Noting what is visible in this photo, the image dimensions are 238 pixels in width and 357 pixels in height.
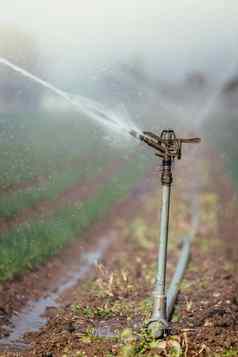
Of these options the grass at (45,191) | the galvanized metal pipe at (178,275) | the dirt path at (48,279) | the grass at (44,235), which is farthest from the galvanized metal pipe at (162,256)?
the grass at (45,191)

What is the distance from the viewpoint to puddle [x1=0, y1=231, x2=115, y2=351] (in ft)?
23.4

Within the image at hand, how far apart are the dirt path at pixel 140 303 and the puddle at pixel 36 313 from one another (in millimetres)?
128

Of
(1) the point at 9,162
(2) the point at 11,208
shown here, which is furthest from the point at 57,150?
(1) the point at 9,162

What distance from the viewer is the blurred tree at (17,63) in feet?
44.2

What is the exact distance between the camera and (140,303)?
8.22 meters

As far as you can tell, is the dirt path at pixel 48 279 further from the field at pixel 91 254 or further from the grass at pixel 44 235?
the grass at pixel 44 235

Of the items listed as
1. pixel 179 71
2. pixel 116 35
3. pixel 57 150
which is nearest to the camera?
pixel 57 150

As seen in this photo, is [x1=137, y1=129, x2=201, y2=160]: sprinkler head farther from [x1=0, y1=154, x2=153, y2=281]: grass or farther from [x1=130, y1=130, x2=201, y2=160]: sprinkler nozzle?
[x1=0, y1=154, x2=153, y2=281]: grass

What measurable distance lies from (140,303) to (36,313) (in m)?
1.31

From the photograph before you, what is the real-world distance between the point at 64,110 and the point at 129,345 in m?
14.0

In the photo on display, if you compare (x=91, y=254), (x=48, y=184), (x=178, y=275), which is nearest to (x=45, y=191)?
(x=48, y=184)

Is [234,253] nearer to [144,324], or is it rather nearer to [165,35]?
[144,324]

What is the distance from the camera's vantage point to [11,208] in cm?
1097

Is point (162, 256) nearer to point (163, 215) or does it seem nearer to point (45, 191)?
point (163, 215)
